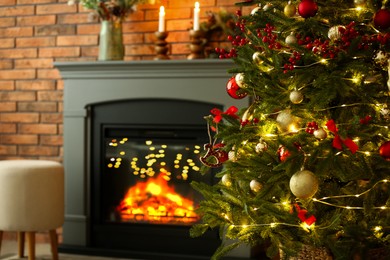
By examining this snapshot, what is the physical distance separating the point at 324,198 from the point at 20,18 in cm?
287

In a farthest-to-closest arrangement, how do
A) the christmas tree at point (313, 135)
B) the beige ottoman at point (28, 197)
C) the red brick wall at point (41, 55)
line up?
the red brick wall at point (41, 55) → the beige ottoman at point (28, 197) → the christmas tree at point (313, 135)

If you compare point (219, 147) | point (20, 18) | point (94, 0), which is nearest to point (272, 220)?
point (219, 147)

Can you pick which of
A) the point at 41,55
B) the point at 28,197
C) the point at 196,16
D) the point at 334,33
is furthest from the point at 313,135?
the point at 41,55

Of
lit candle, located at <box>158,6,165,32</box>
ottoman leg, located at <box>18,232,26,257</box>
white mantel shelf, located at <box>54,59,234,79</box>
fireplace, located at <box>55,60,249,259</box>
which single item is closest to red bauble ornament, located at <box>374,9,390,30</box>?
white mantel shelf, located at <box>54,59,234,79</box>

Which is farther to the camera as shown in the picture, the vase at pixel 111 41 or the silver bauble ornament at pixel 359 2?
the vase at pixel 111 41

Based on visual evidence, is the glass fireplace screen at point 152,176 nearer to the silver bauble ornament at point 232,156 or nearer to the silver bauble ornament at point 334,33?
the silver bauble ornament at point 232,156

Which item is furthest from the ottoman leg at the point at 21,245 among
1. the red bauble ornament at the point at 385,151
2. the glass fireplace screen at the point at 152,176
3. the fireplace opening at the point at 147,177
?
the red bauble ornament at the point at 385,151

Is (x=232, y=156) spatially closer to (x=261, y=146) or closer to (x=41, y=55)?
(x=261, y=146)

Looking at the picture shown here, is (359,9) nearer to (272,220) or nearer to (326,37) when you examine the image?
(326,37)

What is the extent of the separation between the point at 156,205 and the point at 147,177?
175mm

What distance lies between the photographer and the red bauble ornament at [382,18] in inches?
84.1

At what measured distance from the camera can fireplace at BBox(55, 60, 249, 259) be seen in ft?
12.5

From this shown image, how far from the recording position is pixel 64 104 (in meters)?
4.06

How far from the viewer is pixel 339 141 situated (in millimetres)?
2031
